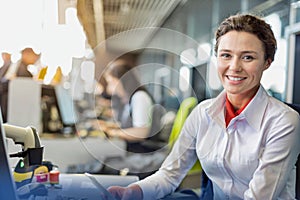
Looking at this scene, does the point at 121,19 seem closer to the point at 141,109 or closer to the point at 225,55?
the point at 141,109

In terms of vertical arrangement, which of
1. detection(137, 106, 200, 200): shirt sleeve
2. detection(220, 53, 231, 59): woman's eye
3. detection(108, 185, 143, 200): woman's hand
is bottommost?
detection(108, 185, 143, 200): woman's hand

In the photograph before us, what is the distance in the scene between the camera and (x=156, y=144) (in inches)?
46.0

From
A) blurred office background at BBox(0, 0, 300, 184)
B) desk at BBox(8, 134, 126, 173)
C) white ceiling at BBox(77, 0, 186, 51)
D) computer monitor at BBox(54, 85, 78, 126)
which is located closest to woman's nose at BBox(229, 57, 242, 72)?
blurred office background at BBox(0, 0, 300, 184)

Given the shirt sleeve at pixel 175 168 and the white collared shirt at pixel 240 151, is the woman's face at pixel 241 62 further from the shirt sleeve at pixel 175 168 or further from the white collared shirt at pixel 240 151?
the shirt sleeve at pixel 175 168

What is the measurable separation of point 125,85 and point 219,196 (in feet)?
1.79

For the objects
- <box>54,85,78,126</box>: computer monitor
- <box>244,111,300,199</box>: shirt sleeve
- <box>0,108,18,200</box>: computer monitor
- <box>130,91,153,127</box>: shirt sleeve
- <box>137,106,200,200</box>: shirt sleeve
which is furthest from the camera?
<box>54,85,78,126</box>: computer monitor

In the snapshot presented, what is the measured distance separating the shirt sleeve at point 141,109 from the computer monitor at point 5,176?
58 centimetres

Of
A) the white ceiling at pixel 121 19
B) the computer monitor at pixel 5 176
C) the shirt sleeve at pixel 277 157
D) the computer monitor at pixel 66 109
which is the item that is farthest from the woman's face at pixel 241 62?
the computer monitor at pixel 66 109

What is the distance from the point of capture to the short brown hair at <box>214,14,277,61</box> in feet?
2.91

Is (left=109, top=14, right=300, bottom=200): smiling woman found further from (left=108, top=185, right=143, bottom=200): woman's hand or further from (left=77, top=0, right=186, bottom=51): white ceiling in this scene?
(left=77, top=0, right=186, bottom=51): white ceiling

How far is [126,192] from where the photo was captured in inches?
38.6

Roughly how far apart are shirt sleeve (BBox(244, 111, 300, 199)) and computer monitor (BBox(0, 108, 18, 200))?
579 mm

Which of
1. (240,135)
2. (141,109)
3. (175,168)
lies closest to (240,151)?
(240,135)

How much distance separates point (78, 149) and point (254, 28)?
0.69 meters
